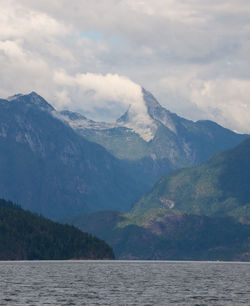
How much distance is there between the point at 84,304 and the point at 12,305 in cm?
2073

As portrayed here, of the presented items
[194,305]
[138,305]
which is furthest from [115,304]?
[194,305]

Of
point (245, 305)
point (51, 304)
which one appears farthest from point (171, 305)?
point (51, 304)

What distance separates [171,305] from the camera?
199m

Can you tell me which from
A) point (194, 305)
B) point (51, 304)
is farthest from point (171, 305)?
point (51, 304)

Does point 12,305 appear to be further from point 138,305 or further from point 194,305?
point 194,305

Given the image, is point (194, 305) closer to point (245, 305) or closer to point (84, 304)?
point (245, 305)

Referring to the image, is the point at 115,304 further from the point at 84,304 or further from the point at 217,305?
the point at 217,305

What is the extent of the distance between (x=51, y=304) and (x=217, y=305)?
150 ft

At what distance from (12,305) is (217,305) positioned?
5627 cm

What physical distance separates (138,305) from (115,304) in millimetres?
6505

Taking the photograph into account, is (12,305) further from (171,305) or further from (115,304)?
(171,305)

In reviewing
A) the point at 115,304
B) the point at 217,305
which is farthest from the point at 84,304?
the point at 217,305

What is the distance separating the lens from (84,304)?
653 feet

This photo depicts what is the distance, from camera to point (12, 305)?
189875mm
